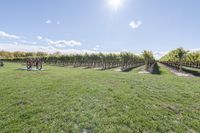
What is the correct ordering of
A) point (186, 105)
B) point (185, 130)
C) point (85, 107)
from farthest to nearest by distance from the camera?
1. point (186, 105)
2. point (85, 107)
3. point (185, 130)

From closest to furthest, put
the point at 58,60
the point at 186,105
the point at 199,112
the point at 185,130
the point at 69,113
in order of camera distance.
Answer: the point at 185,130, the point at 69,113, the point at 199,112, the point at 186,105, the point at 58,60

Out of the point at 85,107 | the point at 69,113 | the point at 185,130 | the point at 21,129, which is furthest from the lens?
the point at 85,107

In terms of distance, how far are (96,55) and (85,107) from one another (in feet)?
185

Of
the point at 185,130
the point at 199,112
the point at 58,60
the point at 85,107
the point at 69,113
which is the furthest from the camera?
the point at 58,60

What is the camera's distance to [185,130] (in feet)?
21.9

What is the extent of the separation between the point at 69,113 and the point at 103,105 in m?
1.76

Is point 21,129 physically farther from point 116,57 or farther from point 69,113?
point 116,57

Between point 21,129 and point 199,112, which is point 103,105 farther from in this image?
point 199,112

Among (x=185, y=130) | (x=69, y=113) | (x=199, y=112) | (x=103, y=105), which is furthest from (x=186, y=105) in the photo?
(x=69, y=113)

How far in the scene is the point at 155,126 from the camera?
22.0ft

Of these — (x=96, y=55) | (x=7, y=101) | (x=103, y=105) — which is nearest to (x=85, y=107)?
(x=103, y=105)

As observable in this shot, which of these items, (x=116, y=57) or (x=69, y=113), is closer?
(x=69, y=113)

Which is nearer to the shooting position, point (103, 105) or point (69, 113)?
point (69, 113)

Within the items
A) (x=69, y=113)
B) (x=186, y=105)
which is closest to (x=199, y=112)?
(x=186, y=105)
